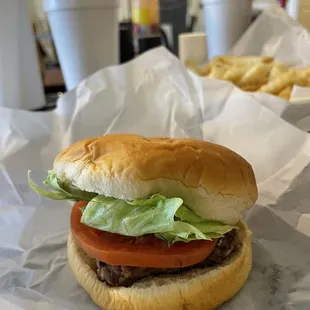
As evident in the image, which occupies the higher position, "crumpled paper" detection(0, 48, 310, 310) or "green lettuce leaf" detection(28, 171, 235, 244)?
"green lettuce leaf" detection(28, 171, 235, 244)

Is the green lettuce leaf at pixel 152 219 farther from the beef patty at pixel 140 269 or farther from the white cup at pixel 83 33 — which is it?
the white cup at pixel 83 33

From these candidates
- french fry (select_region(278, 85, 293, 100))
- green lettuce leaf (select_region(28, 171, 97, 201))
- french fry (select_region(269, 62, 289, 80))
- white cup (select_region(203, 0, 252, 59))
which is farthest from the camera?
white cup (select_region(203, 0, 252, 59))

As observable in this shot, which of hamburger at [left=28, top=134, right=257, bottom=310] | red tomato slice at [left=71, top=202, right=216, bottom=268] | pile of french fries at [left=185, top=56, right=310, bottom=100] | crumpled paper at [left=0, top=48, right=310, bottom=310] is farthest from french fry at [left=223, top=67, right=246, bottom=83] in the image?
red tomato slice at [left=71, top=202, right=216, bottom=268]

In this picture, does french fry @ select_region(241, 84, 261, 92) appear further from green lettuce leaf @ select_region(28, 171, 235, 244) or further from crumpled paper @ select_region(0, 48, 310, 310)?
green lettuce leaf @ select_region(28, 171, 235, 244)

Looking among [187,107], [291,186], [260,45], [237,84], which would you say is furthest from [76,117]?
[260,45]

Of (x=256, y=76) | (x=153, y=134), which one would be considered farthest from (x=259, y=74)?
(x=153, y=134)

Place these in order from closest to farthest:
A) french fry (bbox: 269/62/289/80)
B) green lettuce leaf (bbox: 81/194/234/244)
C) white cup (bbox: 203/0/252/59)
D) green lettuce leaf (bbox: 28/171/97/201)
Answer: green lettuce leaf (bbox: 81/194/234/244) → green lettuce leaf (bbox: 28/171/97/201) → french fry (bbox: 269/62/289/80) → white cup (bbox: 203/0/252/59)

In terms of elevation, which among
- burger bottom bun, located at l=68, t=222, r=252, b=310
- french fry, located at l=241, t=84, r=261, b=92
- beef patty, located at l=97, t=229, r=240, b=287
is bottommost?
burger bottom bun, located at l=68, t=222, r=252, b=310
